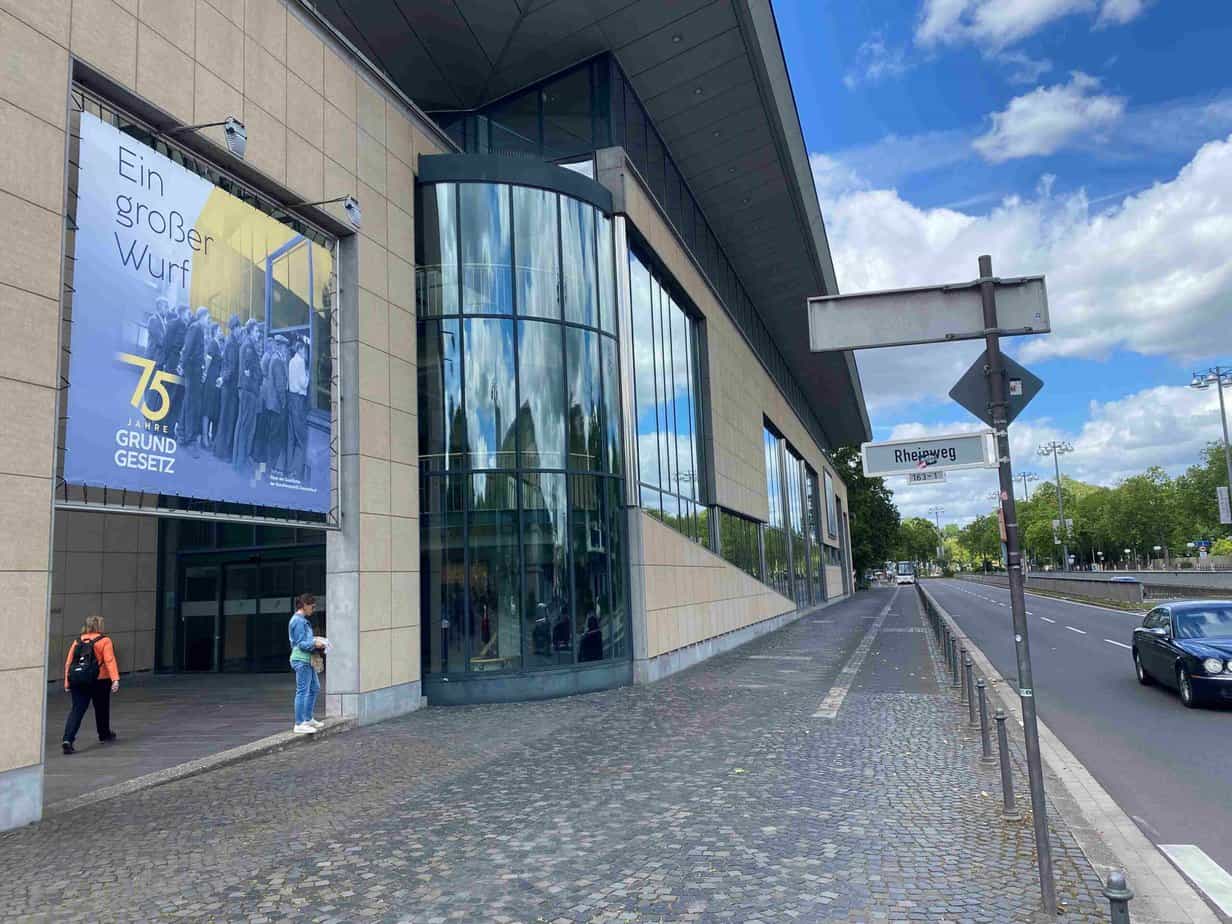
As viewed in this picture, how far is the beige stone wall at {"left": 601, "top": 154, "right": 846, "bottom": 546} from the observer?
1838 centimetres

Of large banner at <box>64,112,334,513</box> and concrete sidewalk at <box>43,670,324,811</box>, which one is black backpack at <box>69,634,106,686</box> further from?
large banner at <box>64,112,334,513</box>

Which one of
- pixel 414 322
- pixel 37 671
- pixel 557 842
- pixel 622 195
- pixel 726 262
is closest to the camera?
pixel 557 842

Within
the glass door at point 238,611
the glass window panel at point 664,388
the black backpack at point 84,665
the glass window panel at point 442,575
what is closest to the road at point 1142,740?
the glass window panel at point 664,388

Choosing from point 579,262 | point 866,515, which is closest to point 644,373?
point 579,262

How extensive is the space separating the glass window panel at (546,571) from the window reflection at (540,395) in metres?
0.37

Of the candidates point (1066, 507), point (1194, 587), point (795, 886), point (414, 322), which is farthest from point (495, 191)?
point (1066, 507)

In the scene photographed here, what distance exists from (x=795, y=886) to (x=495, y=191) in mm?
12392

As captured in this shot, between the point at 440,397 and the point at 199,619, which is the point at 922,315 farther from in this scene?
the point at 199,619

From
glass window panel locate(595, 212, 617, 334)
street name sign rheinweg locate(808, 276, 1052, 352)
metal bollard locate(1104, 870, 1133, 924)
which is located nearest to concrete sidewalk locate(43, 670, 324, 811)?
street name sign rheinweg locate(808, 276, 1052, 352)

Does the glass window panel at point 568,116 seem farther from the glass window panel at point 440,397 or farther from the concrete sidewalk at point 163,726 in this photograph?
the concrete sidewalk at point 163,726

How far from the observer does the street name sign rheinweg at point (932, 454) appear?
17.4ft

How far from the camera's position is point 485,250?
47.5ft

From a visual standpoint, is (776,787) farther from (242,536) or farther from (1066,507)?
(1066,507)

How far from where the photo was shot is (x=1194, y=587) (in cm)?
3691
